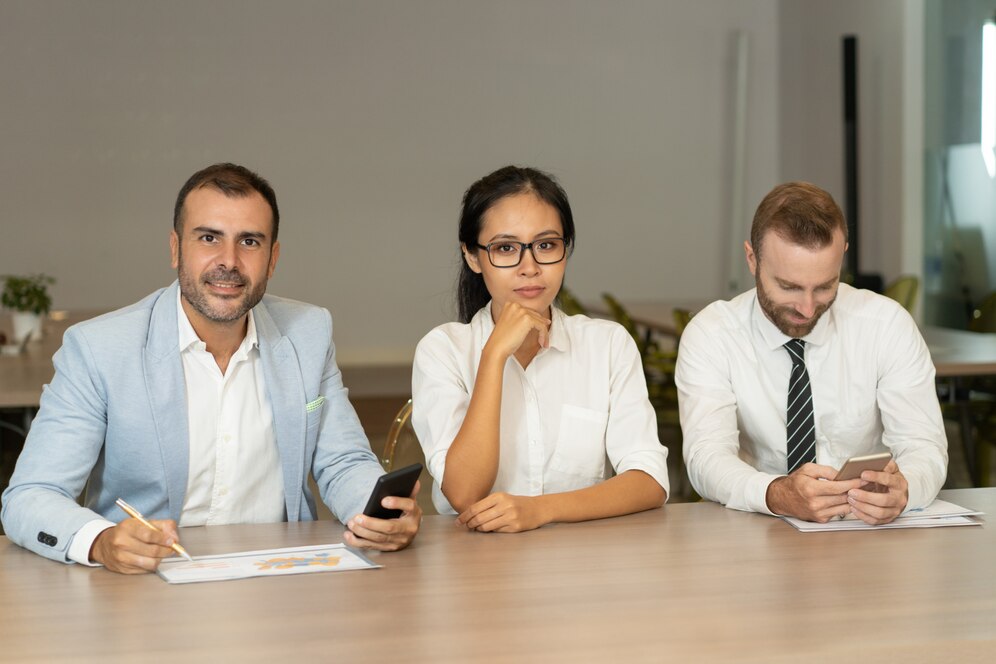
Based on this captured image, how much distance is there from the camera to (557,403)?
2404 mm

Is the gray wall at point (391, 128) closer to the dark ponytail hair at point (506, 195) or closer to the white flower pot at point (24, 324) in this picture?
the white flower pot at point (24, 324)

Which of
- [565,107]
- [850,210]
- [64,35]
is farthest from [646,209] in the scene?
[64,35]

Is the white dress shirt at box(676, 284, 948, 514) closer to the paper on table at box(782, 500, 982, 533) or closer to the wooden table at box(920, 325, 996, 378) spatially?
the paper on table at box(782, 500, 982, 533)

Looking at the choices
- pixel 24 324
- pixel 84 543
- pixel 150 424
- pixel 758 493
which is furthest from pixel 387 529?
pixel 24 324

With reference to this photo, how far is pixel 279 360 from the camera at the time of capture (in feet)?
7.50

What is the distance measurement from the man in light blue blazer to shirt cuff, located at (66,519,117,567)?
210mm

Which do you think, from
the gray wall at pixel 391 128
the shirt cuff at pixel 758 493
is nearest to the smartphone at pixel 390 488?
the shirt cuff at pixel 758 493

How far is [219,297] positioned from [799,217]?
121cm

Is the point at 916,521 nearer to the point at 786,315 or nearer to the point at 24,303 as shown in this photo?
the point at 786,315

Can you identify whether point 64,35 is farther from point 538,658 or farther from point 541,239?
point 538,658

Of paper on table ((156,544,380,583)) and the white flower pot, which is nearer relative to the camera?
paper on table ((156,544,380,583))

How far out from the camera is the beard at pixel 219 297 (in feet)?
7.22

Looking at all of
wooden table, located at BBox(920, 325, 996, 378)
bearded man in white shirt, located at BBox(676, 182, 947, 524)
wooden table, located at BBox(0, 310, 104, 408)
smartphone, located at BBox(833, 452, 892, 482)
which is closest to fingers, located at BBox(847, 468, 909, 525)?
smartphone, located at BBox(833, 452, 892, 482)

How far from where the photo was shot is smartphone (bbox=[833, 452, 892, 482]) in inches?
78.6
